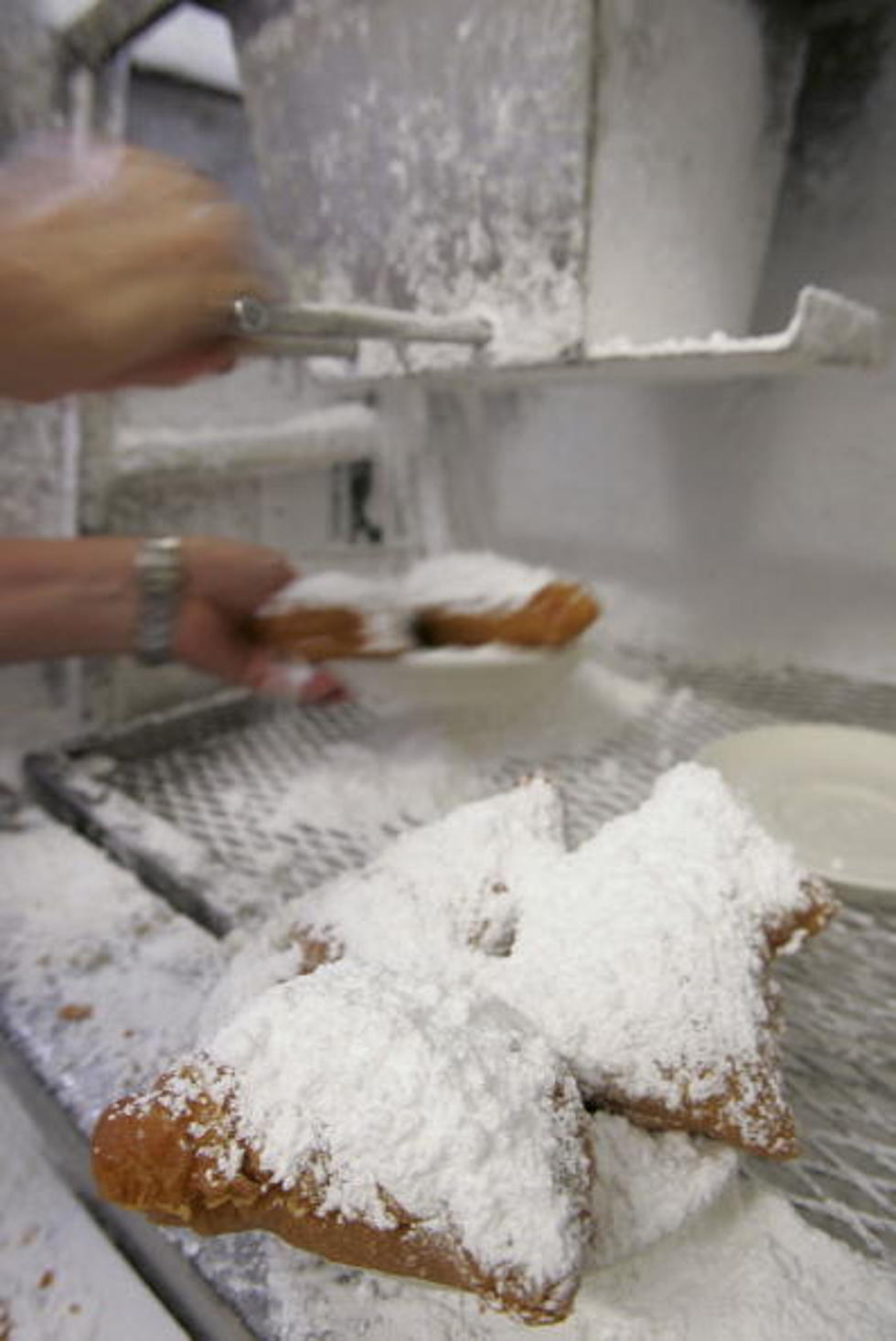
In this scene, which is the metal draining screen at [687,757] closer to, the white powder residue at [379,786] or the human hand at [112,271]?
the white powder residue at [379,786]

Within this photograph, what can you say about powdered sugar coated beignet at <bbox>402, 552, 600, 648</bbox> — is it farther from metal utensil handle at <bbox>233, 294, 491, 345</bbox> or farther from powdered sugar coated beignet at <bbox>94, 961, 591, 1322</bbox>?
powdered sugar coated beignet at <bbox>94, 961, 591, 1322</bbox>

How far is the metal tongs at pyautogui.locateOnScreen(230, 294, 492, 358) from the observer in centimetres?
57

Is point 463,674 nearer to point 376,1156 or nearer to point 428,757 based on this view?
point 428,757

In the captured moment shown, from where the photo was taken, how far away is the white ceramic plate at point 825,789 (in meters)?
0.67

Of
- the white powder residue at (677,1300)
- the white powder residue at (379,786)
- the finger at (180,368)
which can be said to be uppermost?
the finger at (180,368)

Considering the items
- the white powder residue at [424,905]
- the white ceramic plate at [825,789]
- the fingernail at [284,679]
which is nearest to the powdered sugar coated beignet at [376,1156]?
the white powder residue at [424,905]

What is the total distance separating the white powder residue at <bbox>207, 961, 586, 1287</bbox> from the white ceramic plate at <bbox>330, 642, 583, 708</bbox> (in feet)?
1.68

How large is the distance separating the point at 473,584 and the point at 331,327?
12.7 inches

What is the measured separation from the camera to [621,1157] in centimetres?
40

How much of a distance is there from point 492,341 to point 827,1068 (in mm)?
674

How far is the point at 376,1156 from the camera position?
0.33 meters

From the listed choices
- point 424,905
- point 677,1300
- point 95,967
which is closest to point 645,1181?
point 677,1300

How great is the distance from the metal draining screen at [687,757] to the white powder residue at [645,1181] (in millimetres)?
69

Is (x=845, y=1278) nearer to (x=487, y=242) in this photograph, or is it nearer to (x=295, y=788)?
(x=295, y=788)
